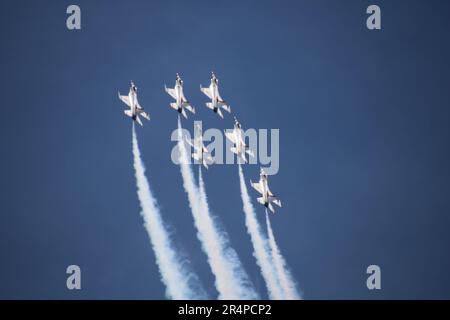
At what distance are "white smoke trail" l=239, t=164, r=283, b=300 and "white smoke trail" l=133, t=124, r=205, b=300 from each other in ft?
20.9

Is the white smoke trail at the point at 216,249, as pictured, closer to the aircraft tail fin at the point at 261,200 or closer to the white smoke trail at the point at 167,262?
the white smoke trail at the point at 167,262

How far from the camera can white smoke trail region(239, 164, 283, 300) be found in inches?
3169

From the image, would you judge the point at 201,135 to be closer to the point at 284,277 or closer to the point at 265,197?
the point at 265,197

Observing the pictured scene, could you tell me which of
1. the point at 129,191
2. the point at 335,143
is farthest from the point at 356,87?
the point at 129,191

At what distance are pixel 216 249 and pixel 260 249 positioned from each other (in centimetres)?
502

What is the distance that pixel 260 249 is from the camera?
84.1 metres

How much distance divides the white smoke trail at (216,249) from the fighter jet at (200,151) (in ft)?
4.47

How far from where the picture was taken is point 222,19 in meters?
143

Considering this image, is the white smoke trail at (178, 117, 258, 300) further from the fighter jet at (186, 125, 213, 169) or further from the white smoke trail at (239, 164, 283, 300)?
the white smoke trail at (239, 164, 283, 300)

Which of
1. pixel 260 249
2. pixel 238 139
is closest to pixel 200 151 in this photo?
pixel 238 139

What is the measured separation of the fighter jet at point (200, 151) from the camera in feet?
284

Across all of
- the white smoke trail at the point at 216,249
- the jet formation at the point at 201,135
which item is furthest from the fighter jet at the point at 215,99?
the white smoke trail at the point at 216,249

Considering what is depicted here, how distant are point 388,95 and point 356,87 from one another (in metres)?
5.78

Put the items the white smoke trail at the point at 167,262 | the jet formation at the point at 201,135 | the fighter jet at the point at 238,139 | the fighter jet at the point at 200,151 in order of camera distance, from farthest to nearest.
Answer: the fighter jet at the point at 238,139, the fighter jet at the point at 200,151, the jet formation at the point at 201,135, the white smoke trail at the point at 167,262
